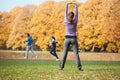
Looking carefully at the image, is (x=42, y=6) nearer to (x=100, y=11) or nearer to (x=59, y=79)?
(x=100, y=11)

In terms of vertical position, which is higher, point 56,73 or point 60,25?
point 56,73

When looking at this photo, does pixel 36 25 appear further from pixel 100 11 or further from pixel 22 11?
pixel 100 11

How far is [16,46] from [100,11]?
19.7 ft

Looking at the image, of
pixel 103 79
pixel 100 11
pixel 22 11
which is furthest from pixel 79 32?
pixel 103 79

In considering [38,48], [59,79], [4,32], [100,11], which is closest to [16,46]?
[38,48]

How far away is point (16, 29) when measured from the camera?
2731cm

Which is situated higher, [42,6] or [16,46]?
[42,6]

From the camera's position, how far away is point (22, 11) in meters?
27.2

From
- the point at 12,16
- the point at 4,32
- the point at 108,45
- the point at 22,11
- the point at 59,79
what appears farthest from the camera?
the point at 22,11

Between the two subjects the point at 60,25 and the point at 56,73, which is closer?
the point at 56,73

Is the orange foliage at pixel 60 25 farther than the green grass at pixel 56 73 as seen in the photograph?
Yes

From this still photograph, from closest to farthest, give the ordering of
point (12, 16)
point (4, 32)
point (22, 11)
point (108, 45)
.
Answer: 1. point (108, 45)
2. point (4, 32)
3. point (12, 16)
4. point (22, 11)

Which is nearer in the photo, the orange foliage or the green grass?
the green grass

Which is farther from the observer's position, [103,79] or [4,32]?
[4,32]
